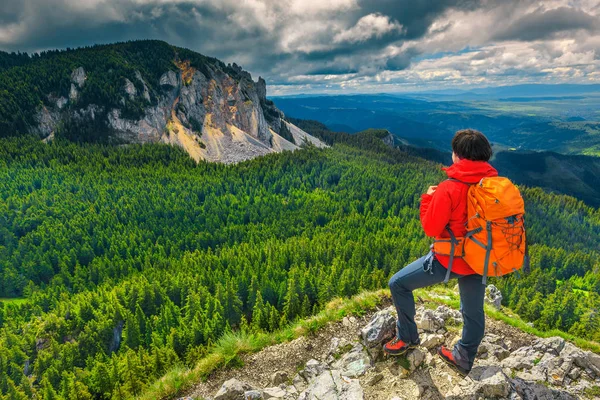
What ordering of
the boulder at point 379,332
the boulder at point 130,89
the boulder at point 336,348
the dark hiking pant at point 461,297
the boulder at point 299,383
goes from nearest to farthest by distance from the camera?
the dark hiking pant at point 461,297, the boulder at point 299,383, the boulder at point 379,332, the boulder at point 336,348, the boulder at point 130,89

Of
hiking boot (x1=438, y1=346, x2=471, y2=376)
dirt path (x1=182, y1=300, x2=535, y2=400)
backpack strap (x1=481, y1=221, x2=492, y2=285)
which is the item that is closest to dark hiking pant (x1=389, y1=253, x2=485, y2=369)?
hiking boot (x1=438, y1=346, x2=471, y2=376)

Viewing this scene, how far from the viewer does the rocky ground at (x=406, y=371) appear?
10.1 m

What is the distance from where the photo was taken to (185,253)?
310ft

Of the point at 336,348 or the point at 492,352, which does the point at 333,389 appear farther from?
the point at 492,352

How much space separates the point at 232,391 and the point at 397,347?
19.4 ft

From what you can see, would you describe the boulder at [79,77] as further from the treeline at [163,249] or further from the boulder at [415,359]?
the boulder at [415,359]

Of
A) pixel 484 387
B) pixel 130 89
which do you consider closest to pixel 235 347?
pixel 484 387

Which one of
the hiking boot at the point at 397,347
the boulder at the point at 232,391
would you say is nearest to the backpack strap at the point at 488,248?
the hiking boot at the point at 397,347

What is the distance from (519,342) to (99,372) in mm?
45122

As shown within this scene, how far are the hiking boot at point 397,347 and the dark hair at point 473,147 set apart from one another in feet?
21.2

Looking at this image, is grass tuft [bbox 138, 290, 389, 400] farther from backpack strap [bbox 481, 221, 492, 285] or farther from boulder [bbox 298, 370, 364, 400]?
backpack strap [bbox 481, 221, 492, 285]

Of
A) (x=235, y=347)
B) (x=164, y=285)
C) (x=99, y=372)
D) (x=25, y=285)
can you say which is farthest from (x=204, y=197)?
(x=235, y=347)

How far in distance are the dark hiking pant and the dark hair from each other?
2.91m

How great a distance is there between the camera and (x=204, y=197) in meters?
142
